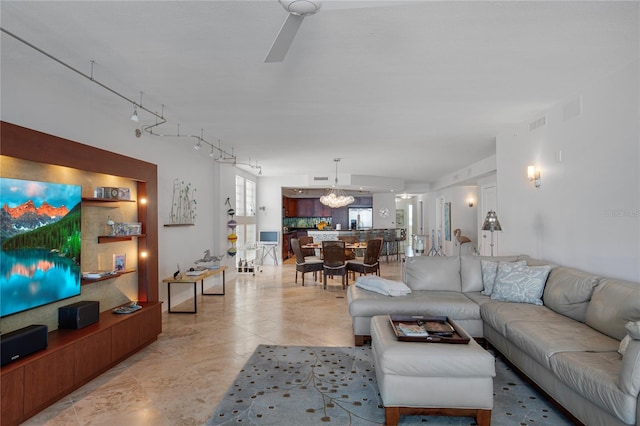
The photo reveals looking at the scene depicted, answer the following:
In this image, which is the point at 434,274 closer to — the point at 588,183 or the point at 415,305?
the point at 415,305

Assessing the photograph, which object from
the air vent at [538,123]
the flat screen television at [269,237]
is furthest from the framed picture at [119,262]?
the flat screen television at [269,237]

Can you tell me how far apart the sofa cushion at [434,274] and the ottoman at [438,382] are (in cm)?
192

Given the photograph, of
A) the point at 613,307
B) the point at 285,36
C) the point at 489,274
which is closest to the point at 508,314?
the point at 613,307

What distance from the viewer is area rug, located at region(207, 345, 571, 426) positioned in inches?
94.2

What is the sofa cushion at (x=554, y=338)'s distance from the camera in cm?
240

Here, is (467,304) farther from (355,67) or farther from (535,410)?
(355,67)

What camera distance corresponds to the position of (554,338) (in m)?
2.54

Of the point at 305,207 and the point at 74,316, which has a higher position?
the point at 305,207

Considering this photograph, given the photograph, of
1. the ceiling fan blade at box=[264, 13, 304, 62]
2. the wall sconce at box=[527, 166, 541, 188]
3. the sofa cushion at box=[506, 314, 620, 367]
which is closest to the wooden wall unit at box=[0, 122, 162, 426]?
the ceiling fan blade at box=[264, 13, 304, 62]

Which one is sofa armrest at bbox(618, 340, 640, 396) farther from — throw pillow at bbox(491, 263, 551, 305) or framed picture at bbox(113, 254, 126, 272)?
framed picture at bbox(113, 254, 126, 272)

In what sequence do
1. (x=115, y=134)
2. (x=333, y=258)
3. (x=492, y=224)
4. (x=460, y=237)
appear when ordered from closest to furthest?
1. (x=115, y=134)
2. (x=492, y=224)
3. (x=333, y=258)
4. (x=460, y=237)

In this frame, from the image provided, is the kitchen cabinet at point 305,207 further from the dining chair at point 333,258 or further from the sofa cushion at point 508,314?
the sofa cushion at point 508,314

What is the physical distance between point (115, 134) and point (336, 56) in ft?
9.60

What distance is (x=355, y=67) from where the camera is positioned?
9.75 ft
